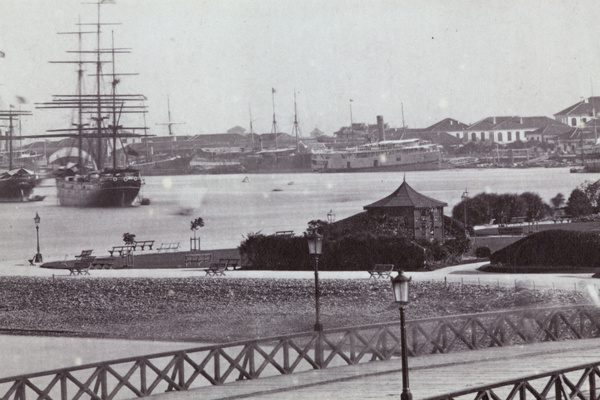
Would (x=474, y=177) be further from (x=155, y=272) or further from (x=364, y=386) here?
(x=364, y=386)

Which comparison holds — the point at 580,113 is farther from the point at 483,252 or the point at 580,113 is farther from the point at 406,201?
the point at 483,252

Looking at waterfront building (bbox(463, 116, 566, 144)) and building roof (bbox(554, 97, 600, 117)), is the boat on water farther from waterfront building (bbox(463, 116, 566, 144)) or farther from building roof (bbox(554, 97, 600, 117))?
building roof (bbox(554, 97, 600, 117))

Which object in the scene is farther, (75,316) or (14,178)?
(14,178)

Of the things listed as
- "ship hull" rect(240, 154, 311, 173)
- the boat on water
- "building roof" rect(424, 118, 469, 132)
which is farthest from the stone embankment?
"ship hull" rect(240, 154, 311, 173)

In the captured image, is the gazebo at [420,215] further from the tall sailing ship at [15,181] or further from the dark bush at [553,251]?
the tall sailing ship at [15,181]

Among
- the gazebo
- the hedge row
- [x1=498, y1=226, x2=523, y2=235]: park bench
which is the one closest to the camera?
the hedge row

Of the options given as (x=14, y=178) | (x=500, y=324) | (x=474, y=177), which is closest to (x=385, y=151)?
(x=474, y=177)

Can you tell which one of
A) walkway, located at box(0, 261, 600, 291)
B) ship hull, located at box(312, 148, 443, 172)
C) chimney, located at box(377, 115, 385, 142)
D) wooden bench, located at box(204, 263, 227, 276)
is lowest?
walkway, located at box(0, 261, 600, 291)
